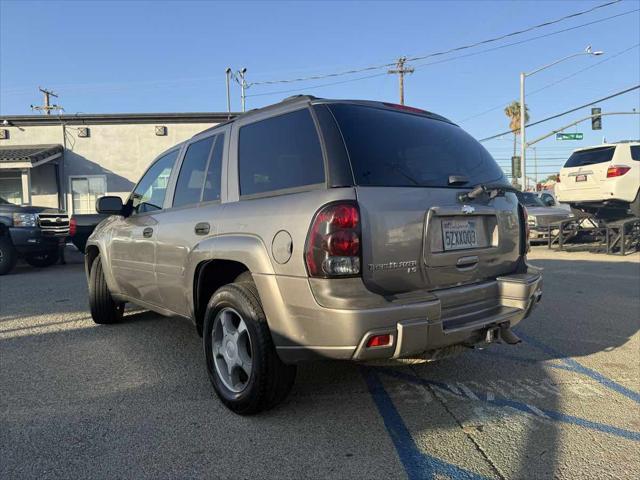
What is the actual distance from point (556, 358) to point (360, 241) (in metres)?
2.70

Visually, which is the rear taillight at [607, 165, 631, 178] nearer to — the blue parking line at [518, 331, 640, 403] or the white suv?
the white suv

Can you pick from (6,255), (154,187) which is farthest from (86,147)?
(154,187)

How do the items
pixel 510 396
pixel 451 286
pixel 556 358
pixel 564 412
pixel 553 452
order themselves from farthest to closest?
pixel 556 358
pixel 510 396
pixel 564 412
pixel 451 286
pixel 553 452

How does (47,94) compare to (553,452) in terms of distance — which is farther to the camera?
(47,94)

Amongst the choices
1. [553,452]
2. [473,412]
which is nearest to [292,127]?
[473,412]

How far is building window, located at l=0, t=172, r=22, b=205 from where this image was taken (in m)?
18.5

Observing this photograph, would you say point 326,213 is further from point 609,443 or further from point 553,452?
point 609,443

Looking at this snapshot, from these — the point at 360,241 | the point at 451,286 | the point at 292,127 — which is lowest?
the point at 451,286

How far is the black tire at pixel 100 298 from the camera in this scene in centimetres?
551

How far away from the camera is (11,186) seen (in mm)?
18562

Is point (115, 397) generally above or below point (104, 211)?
below

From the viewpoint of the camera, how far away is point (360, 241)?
2.60 metres

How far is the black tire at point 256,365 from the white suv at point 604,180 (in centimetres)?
1126

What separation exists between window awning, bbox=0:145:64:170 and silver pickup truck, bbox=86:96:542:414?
15.0 m
